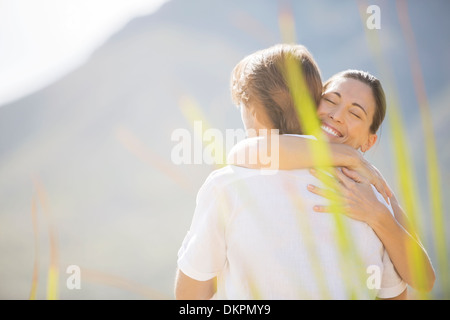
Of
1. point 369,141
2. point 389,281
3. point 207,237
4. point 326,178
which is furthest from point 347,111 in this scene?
point 207,237

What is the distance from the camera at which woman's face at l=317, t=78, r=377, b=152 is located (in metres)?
1.43

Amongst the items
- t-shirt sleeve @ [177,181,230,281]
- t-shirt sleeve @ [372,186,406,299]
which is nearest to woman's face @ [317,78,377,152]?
t-shirt sleeve @ [372,186,406,299]

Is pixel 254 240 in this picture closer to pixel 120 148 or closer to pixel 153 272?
pixel 153 272

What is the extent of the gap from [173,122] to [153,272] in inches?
89.7

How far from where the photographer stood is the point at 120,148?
18.4 ft

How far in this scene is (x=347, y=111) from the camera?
57.6 inches

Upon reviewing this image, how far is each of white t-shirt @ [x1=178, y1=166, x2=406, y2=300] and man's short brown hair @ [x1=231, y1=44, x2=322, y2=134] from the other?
17 cm

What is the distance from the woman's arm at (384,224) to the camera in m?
1.04

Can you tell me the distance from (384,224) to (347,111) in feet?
1.76

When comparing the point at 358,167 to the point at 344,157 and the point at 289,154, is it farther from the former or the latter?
the point at 289,154

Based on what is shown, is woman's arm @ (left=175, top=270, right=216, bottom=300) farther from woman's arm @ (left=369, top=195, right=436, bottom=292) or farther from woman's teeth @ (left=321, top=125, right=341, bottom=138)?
woman's teeth @ (left=321, top=125, right=341, bottom=138)

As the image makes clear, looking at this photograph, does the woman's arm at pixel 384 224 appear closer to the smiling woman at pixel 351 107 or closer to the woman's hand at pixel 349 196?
the woman's hand at pixel 349 196

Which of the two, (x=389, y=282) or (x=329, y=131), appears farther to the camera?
(x=329, y=131)
